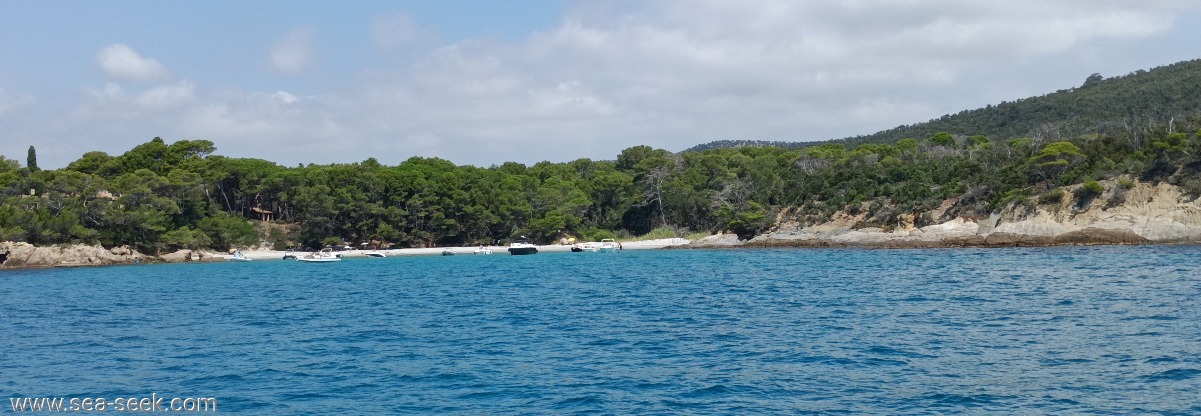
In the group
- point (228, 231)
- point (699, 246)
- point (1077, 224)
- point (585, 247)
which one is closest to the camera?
point (1077, 224)

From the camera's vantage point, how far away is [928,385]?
15.6 metres

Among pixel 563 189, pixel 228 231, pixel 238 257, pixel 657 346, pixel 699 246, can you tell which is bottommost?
pixel 657 346

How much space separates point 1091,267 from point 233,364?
34.8 metres

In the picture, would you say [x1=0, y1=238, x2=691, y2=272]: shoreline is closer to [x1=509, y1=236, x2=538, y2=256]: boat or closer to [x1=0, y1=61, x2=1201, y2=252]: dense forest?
[x1=0, y1=61, x2=1201, y2=252]: dense forest

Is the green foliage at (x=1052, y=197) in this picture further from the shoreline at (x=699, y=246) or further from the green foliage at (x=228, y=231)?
the green foliage at (x=228, y=231)

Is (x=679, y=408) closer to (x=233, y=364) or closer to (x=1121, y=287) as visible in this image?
(x=233, y=364)

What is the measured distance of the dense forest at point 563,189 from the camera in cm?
6825

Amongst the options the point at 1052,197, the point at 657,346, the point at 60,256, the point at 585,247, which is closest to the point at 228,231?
the point at 60,256

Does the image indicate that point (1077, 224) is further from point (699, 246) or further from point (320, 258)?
point (320, 258)

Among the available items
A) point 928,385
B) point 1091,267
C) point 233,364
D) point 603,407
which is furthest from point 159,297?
point 1091,267

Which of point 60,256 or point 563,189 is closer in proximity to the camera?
point 60,256

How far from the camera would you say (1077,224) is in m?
60.6

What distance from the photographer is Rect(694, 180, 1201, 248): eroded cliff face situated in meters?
57.2

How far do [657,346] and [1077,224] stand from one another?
165 feet
